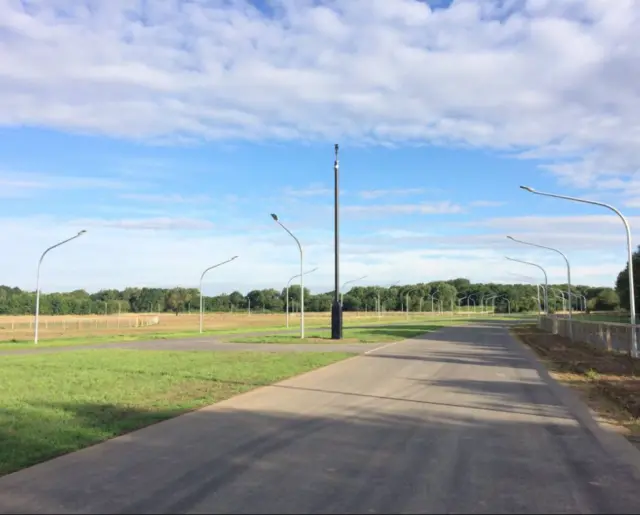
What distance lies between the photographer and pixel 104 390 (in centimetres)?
1388

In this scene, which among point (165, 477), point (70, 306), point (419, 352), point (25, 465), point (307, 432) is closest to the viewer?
point (165, 477)

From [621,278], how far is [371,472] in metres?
93.0

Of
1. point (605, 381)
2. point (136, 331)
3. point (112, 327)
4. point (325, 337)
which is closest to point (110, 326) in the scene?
point (112, 327)

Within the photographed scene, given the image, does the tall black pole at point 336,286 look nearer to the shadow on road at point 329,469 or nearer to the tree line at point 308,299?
the shadow on road at point 329,469

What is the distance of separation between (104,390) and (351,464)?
8485mm

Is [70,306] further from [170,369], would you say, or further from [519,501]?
[519,501]

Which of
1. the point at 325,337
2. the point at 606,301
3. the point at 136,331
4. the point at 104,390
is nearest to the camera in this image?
the point at 104,390

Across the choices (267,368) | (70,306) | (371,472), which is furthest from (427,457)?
(70,306)

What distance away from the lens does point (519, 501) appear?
582cm

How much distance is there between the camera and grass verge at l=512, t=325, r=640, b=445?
10961 millimetres

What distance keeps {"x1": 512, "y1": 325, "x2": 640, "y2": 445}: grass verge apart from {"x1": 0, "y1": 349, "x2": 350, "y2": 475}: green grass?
751 cm

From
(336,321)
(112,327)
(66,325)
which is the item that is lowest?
(112,327)

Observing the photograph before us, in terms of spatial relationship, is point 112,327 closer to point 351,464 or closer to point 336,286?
point 336,286

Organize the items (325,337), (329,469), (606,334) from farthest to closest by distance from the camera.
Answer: (325,337)
(606,334)
(329,469)
